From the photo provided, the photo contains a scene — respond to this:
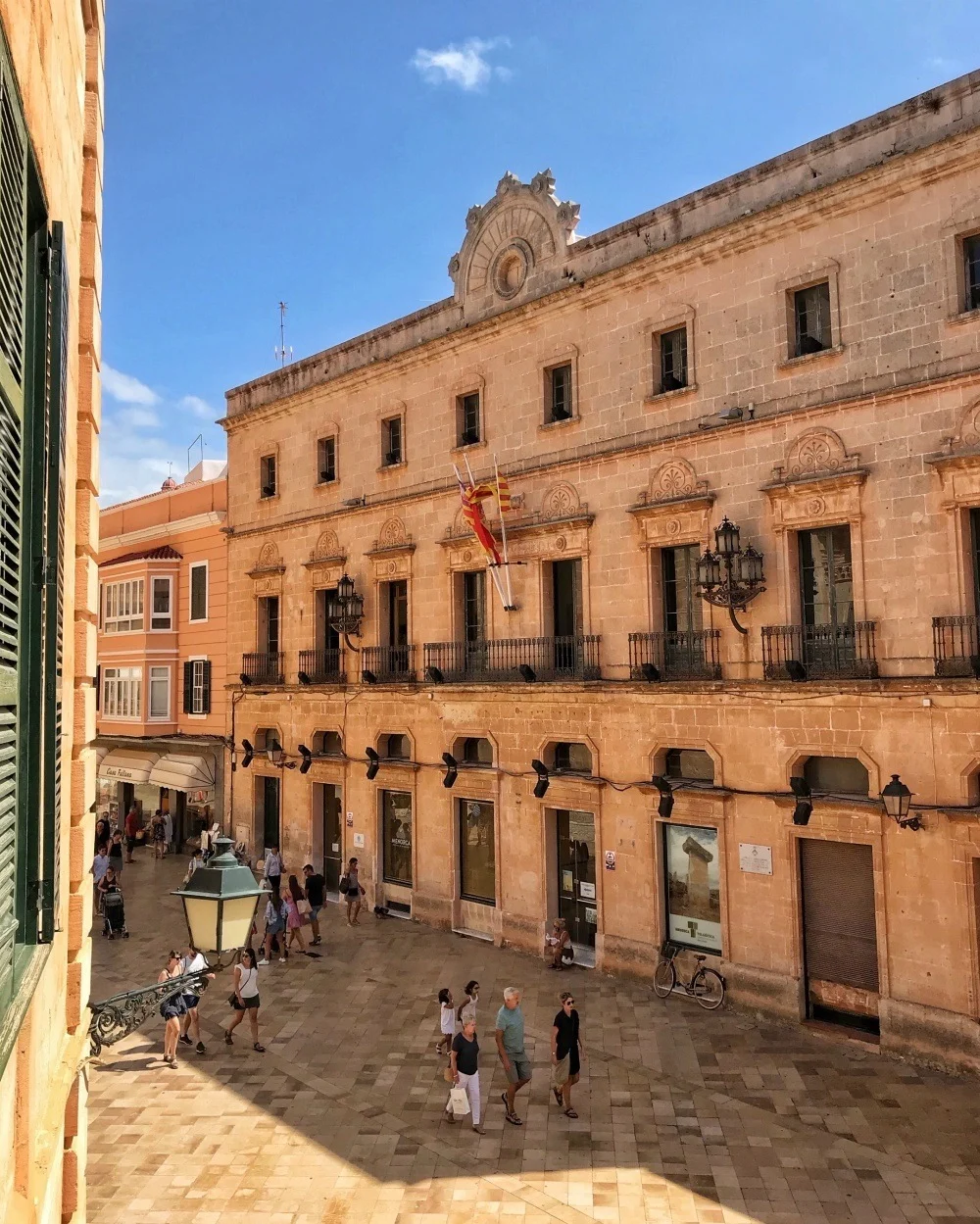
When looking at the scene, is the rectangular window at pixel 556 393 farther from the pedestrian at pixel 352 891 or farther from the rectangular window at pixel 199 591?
the rectangular window at pixel 199 591

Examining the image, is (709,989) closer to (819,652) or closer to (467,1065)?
(467,1065)

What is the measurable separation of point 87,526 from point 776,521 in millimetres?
12794

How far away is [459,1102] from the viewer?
12.7 metres

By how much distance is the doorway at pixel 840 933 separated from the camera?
15.4 m

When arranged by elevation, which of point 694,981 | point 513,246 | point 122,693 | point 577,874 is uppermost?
point 513,246

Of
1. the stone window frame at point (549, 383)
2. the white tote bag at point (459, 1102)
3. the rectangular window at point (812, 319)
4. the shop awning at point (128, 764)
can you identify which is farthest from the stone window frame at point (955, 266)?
the shop awning at point (128, 764)

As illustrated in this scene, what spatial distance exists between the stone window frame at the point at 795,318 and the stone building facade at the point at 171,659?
60.8 feet

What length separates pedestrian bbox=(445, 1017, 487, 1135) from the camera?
498 inches

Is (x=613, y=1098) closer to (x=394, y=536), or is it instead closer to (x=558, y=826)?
(x=558, y=826)

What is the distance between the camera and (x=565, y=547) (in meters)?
20.2

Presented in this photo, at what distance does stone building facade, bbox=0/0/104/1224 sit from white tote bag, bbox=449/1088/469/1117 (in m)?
7.38

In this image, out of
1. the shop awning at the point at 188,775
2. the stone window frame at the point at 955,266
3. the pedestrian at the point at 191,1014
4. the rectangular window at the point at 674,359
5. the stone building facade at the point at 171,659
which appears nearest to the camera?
the stone window frame at the point at 955,266

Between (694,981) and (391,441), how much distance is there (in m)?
14.7

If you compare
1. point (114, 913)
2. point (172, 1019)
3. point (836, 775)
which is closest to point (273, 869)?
point (114, 913)
